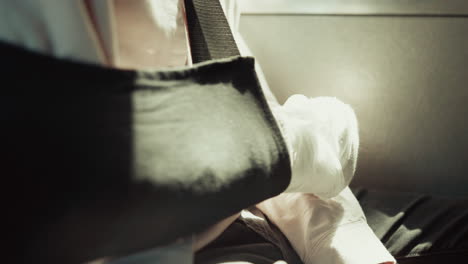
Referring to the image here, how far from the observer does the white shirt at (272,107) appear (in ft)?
1.06

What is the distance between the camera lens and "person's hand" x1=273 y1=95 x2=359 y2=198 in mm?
490

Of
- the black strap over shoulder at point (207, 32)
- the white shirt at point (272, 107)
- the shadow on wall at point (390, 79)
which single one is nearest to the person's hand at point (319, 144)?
the white shirt at point (272, 107)

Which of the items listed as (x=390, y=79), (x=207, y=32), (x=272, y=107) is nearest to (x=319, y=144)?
(x=272, y=107)

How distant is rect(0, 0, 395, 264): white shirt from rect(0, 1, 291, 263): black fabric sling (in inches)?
1.0

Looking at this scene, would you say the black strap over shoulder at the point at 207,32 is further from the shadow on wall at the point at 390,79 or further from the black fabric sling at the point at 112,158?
the shadow on wall at the point at 390,79

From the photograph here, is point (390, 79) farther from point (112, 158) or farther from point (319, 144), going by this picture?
point (112, 158)

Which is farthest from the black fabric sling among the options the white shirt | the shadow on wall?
the shadow on wall

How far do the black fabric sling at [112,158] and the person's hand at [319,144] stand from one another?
0.08 metres

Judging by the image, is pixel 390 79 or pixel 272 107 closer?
pixel 272 107

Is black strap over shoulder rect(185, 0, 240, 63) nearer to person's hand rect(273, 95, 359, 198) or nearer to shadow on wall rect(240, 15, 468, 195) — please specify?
person's hand rect(273, 95, 359, 198)

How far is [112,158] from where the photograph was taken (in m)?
0.33

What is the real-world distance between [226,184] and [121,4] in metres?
0.21

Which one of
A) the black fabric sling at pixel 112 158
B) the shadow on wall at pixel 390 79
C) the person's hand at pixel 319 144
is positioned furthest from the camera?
the shadow on wall at pixel 390 79

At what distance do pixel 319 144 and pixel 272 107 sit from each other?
87 mm
